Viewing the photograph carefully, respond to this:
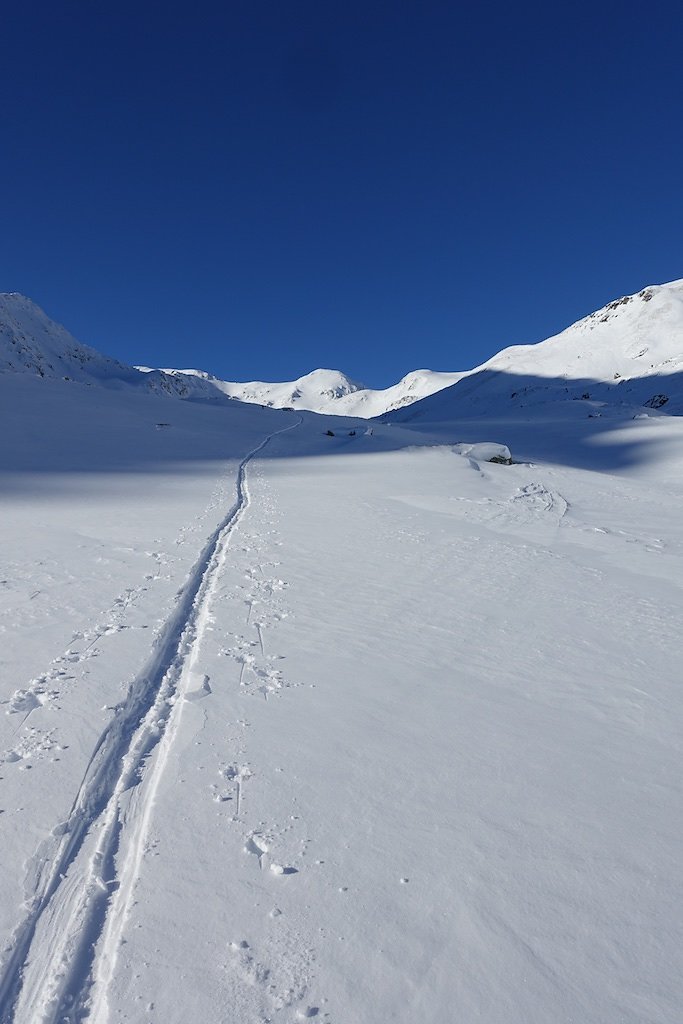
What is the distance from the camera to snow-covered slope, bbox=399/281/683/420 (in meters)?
127

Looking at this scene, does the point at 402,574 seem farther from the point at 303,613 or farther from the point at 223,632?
the point at 223,632

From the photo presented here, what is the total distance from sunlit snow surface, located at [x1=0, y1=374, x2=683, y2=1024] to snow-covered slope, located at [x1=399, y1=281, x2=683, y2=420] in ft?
393

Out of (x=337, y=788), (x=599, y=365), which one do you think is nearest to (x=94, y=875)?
(x=337, y=788)

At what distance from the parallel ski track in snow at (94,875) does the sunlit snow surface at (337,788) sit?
1 cm

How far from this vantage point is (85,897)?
8.75 ft

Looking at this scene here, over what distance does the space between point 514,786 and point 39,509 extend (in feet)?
43.6

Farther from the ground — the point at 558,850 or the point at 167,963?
the point at 167,963

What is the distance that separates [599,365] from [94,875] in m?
167

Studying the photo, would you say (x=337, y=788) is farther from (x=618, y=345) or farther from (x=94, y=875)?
(x=618, y=345)

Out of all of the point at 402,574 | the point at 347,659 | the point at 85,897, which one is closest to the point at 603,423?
the point at 402,574

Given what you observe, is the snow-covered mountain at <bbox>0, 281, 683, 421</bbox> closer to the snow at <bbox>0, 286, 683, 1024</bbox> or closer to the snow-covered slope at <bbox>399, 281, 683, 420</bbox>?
the snow-covered slope at <bbox>399, 281, 683, 420</bbox>

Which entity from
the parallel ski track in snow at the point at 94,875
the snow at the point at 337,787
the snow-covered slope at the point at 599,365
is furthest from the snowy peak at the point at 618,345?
the parallel ski track in snow at the point at 94,875

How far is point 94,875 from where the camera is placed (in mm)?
2789

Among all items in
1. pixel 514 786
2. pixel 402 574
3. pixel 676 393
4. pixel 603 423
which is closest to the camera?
pixel 514 786
